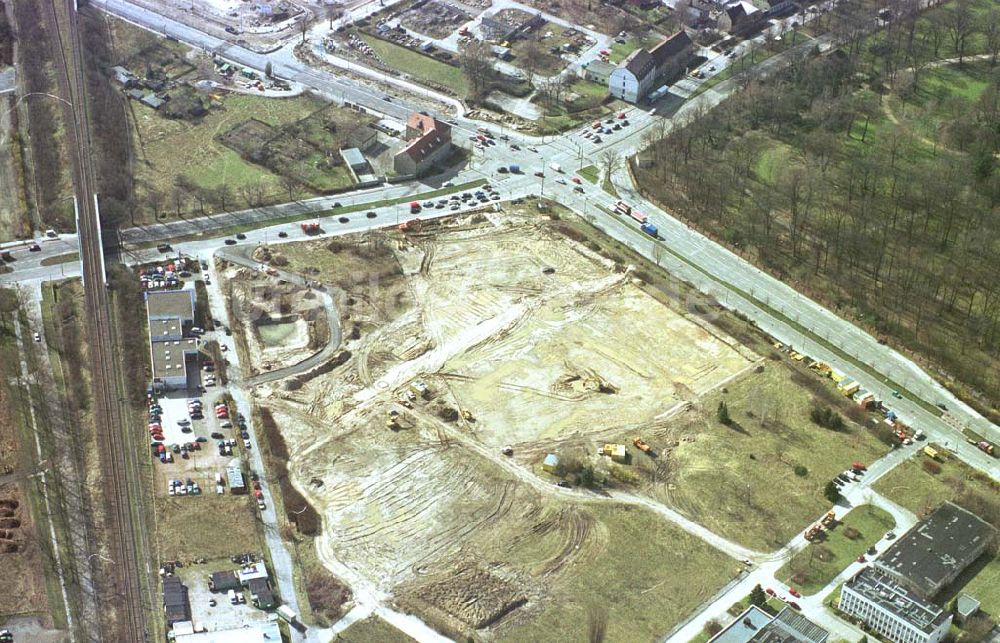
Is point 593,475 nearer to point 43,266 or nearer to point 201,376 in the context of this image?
point 201,376

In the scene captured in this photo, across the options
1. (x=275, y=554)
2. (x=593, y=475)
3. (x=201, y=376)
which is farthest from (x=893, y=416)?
(x=201, y=376)

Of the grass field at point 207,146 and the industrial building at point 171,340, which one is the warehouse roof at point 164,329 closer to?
the industrial building at point 171,340

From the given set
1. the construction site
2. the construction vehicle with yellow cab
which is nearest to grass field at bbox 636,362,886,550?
the construction vehicle with yellow cab

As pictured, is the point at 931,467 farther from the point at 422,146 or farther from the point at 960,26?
the point at 960,26

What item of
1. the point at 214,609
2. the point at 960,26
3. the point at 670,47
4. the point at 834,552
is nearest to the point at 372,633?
the point at 214,609

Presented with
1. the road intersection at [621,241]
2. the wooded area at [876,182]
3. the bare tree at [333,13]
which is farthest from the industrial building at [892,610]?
the bare tree at [333,13]

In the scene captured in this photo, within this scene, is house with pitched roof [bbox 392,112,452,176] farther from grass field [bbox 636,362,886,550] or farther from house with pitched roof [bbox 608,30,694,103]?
grass field [bbox 636,362,886,550]
